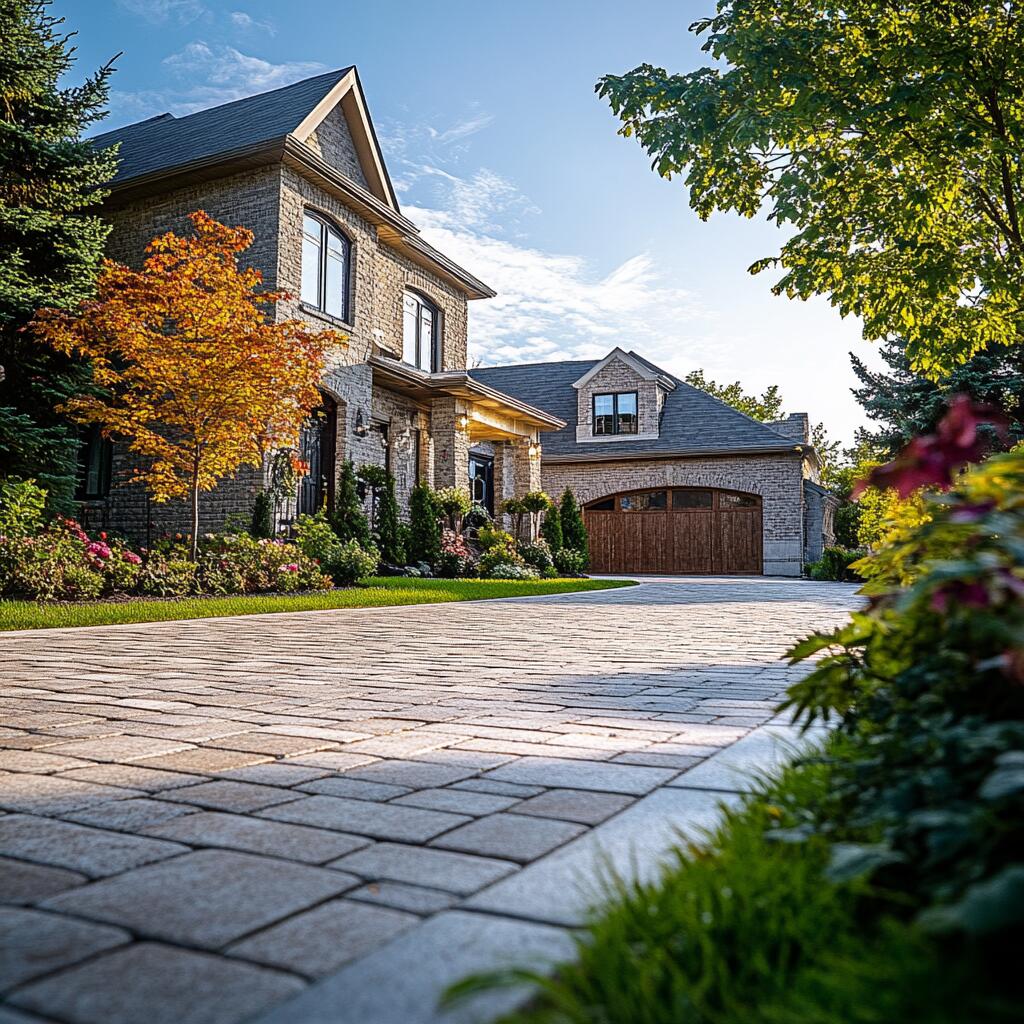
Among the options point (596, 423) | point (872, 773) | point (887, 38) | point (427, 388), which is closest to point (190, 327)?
point (427, 388)

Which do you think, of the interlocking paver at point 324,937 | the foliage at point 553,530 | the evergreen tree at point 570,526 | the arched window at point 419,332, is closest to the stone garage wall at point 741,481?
the evergreen tree at point 570,526

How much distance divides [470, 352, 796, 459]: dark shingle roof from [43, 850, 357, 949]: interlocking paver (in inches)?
890

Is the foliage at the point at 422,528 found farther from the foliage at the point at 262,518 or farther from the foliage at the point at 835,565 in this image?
the foliage at the point at 835,565

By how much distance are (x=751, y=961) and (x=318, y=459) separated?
14.2 meters

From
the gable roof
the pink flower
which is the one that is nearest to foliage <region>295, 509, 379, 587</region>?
the gable roof

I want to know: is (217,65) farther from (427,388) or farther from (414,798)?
(414,798)

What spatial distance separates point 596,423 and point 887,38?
19172mm

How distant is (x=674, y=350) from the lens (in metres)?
31.1

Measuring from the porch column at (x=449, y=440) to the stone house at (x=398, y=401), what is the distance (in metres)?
0.04

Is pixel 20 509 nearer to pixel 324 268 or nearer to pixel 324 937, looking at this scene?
pixel 324 268

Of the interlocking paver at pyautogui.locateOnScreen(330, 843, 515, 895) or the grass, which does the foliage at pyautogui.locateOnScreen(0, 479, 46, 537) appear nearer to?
the interlocking paver at pyautogui.locateOnScreen(330, 843, 515, 895)

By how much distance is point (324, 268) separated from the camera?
49.0 feet

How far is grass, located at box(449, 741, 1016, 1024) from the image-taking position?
3.54ft

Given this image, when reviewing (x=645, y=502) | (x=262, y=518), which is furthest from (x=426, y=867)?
(x=645, y=502)
